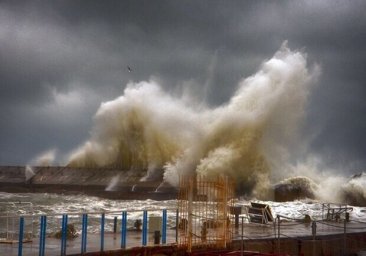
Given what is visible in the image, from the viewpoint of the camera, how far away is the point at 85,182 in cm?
5369

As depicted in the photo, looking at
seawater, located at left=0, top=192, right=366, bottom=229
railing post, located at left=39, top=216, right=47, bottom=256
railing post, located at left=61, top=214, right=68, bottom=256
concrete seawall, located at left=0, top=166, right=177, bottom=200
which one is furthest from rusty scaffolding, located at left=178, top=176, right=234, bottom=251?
concrete seawall, located at left=0, top=166, right=177, bottom=200

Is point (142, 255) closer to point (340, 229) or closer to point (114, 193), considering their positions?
point (340, 229)

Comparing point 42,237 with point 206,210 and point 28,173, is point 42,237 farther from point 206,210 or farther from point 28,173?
point 28,173

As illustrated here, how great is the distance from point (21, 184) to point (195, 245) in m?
50.5

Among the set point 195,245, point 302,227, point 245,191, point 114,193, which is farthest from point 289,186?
point 195,245

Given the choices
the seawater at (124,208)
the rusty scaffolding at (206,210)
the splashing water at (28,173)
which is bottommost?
the seawater at (124,208)

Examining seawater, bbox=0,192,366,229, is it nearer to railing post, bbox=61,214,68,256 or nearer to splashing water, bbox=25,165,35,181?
railing post, bbox=61,214,68,256

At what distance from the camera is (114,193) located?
4672cm

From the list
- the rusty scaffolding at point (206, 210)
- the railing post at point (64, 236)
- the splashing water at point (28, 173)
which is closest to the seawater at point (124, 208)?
the rusty scaffolding at point (206, 210)

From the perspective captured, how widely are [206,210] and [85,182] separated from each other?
4358cm

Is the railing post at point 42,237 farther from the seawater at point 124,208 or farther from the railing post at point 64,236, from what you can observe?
the seawater at point 124,208

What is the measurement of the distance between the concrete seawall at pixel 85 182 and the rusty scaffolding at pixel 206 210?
102ft

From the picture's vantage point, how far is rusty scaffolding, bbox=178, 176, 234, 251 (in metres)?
11.3

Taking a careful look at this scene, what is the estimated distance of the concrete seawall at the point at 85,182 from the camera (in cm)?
4619
